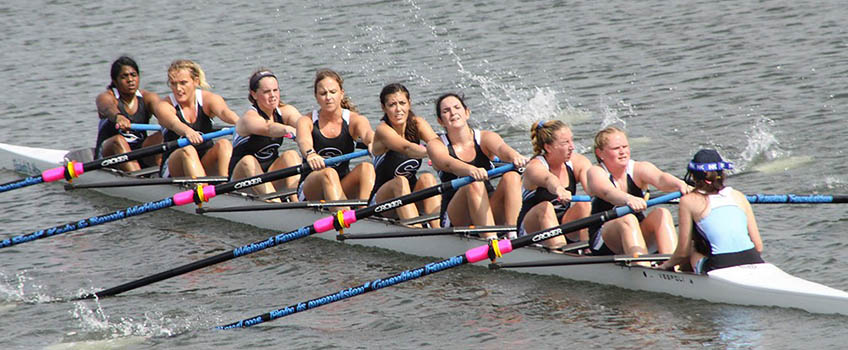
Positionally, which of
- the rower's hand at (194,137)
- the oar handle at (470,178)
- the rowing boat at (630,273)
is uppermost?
the rower's hand at (194,137)

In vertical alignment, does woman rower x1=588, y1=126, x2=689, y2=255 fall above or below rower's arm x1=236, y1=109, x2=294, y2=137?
below

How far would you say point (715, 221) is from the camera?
26.4 ft

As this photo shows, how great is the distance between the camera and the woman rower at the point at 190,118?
1234cm

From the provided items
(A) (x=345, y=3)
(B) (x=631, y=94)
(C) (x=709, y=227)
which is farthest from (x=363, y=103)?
(C) (x=709, y=227)

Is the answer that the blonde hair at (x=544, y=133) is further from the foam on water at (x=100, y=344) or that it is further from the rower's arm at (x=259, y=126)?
the foam on water at (x=100, y=344)

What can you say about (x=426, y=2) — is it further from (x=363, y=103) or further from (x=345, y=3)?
(x=363, y=103)

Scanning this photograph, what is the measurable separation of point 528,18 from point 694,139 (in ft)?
24.2

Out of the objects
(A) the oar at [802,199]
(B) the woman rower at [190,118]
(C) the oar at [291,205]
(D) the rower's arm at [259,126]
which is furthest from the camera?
(B) the woman rower at [190,118]

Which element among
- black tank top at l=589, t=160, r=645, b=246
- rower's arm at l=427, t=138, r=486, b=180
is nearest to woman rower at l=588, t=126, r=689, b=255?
black tank top at l=589, t=160, r=645, b=246

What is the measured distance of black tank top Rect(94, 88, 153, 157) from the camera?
43.2ft

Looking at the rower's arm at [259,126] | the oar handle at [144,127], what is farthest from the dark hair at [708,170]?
the oar handle at [144,127]

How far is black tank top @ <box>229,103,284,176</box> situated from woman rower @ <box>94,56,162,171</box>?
1.53 metres

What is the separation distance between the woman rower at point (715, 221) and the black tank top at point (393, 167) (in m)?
3.01

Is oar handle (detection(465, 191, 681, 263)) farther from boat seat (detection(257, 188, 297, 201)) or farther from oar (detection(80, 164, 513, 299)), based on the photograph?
boat seat (detection(257, 188, 297, 201))
